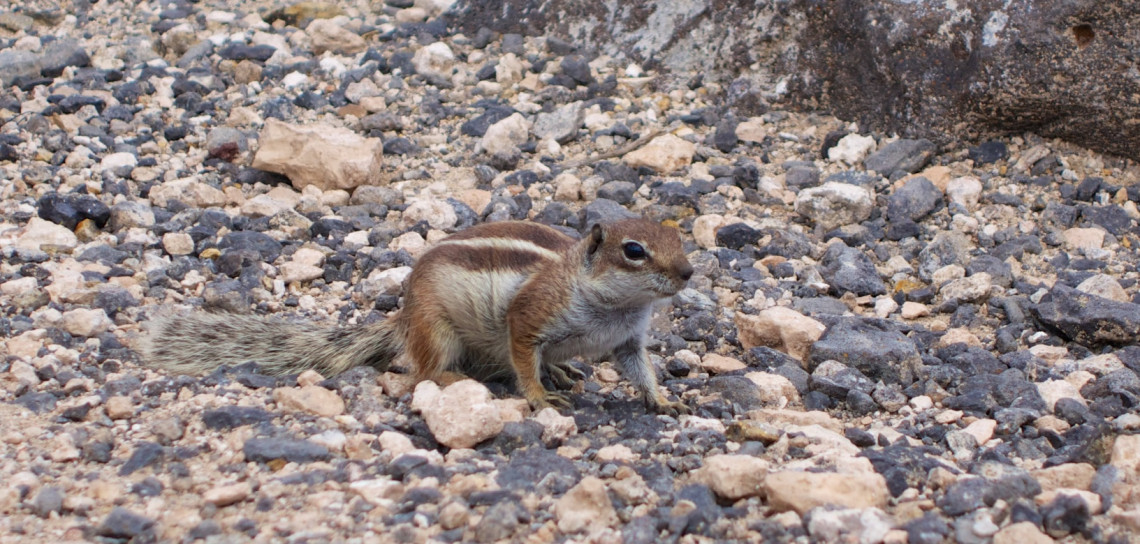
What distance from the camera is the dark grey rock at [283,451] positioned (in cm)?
355

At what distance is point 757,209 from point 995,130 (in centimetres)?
167

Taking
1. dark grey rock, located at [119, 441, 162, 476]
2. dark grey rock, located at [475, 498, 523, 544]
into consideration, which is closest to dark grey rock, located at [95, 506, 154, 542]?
dark grey rock, located at [119, 441, 162, 476]

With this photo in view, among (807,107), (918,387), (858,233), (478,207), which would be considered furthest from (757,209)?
(918,387)

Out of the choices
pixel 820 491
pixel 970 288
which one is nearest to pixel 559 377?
pixel 820 491

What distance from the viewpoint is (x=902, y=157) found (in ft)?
22.3

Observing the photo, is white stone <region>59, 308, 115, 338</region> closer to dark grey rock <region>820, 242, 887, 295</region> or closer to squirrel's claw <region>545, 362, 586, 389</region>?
squirrel's claw <region>545, 362, 586, 389</region>

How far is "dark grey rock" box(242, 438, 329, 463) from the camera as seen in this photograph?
140 inches

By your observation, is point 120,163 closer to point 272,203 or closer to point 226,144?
point 226,144

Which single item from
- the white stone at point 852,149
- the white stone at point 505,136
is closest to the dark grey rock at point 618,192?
the white stone at point 505,136

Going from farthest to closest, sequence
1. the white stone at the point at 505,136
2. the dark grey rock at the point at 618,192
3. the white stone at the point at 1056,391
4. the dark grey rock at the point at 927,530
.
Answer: the white stone at the point at 505,136 < the dark grey rock at the point at 618,192 < the white stone at the point at 1056,391 < the dark grey rock at the point at 927,530

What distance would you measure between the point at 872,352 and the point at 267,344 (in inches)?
109

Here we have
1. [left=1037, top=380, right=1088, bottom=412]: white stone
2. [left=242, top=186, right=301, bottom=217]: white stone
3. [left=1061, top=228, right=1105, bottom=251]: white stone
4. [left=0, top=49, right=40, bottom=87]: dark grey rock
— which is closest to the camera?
[left=1037, top=380, right=1088, bottom=412]: white stone

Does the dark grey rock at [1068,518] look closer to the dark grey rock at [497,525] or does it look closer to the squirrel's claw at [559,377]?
the dark grey rock at [497,525]

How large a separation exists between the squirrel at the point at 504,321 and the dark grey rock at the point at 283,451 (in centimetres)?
111
